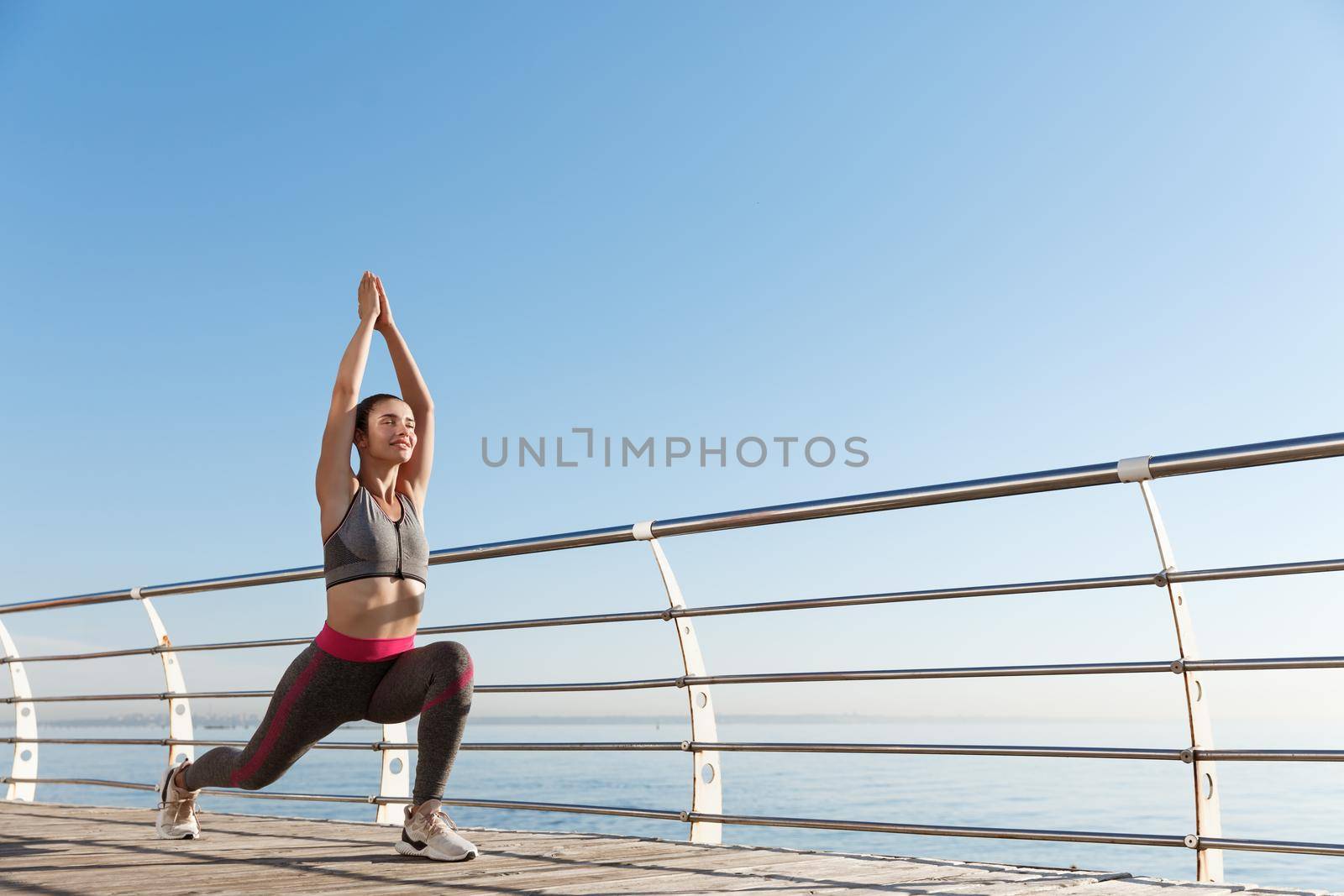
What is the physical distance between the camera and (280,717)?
9.66 feet

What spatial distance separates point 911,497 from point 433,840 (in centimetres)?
147

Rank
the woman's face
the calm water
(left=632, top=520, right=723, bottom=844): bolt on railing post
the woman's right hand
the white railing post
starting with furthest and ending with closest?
the calm water, the white railing post, (left=632, top=520, right=723, bottom=844): bolt on railing post, the woman's right hand, the woman's face

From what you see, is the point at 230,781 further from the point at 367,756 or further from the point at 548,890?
the point at 367,756

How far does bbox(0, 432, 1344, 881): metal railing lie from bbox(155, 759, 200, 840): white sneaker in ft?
0.50

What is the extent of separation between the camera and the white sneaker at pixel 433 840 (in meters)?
3.00

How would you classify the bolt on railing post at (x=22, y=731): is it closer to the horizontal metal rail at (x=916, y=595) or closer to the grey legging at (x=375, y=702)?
the horizontal metal rail at (x=916, y=595)

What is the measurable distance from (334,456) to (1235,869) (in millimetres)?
32644

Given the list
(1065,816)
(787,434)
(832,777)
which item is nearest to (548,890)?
(1065,816)

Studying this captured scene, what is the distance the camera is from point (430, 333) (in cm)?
5375

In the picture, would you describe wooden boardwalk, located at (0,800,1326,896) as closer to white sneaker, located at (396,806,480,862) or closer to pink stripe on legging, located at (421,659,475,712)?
white sneaker, located at (396,806,480,862)

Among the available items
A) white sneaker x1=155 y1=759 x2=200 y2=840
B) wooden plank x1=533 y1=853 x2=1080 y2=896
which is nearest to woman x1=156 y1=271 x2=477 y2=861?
white sneaker x1=155 y1=759 x2=200 y2=840

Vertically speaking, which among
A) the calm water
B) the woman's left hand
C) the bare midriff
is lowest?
the calm water

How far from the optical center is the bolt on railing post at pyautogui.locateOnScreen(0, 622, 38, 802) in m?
5.28

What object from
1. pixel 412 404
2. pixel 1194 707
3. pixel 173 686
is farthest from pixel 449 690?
pixel 173 686
